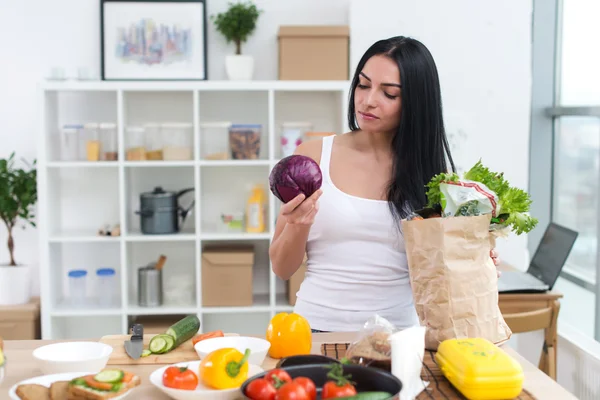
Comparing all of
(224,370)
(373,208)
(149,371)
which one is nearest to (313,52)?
(373,208)

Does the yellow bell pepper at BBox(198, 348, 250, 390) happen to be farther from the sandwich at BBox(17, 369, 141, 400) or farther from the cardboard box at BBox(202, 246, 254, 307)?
the cardboard box at BBox(202, 246, 254, 307)

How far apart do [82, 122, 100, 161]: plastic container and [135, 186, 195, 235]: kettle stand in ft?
1.04

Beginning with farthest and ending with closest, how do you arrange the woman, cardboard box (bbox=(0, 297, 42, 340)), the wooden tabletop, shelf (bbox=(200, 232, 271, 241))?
shelf (bbox=(200, 232, 271, 241)) < cardboard box (bbox=(0, 297, 42, 340)) < the woman < the wooden tabletop

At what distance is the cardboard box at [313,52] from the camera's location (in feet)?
11.8

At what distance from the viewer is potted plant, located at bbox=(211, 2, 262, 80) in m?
3.65

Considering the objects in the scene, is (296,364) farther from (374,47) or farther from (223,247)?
(223,247)

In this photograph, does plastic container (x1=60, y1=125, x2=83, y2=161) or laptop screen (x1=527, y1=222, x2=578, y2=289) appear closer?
laptop screen (x1=527, y1=222, x2=578, y2=289)

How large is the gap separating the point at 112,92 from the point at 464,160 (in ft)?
6.26

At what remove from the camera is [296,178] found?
164 cm

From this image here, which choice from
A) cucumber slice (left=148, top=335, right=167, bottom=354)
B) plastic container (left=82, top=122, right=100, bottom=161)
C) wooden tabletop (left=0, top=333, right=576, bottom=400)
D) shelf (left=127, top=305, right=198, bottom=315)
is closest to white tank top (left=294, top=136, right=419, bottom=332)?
wooden tabletop (left=0, top=333, right=576, bottom=400)

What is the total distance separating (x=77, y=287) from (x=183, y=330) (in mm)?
2269

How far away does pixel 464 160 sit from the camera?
12.2ft

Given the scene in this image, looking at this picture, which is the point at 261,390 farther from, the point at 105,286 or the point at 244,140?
the point at 105,286

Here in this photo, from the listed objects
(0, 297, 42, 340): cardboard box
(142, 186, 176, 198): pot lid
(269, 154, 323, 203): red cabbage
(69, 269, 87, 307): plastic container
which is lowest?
(0, 297, 42, 340): cardboard box
